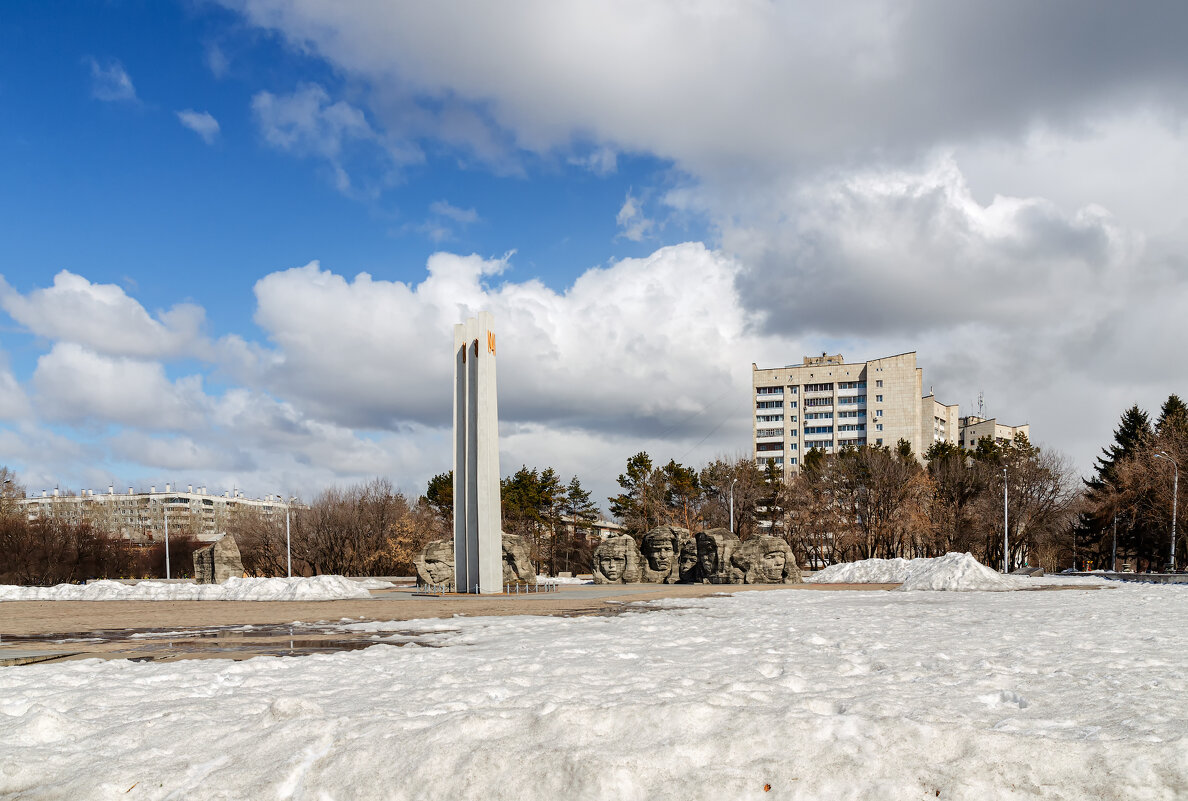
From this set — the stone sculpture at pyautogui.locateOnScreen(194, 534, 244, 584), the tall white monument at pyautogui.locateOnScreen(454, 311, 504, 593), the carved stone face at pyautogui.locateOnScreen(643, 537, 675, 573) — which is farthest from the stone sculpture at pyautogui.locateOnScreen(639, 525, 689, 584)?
the stone sculpture at pyautogui.locateOnScreen(194, 534, 244, 584)

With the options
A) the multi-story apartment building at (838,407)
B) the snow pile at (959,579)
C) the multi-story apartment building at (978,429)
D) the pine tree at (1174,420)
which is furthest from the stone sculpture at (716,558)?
the multi-story apartment building at (978,429)

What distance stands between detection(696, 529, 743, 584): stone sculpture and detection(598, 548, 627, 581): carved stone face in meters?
3.26

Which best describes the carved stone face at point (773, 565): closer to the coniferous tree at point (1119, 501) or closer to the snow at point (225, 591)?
the snow at point (225, 591)

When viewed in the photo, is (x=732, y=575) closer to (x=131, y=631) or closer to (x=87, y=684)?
(x=131, y=631)

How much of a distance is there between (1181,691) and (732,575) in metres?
26.8

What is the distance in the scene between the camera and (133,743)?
4691 mm

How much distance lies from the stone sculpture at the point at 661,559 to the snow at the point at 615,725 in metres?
26.6

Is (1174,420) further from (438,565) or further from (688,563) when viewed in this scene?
(438,565)

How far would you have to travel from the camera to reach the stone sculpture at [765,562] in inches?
1253

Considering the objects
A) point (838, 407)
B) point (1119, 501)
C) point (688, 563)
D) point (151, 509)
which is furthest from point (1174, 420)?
point (151, 509)

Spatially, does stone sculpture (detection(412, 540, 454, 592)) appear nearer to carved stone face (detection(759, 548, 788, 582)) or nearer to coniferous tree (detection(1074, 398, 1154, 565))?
carved stone face (detection(759, 548, 788, 582))

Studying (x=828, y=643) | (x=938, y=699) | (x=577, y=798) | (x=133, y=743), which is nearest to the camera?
(x=577, y=798)

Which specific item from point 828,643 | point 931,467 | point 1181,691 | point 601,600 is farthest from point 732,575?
point 931,467

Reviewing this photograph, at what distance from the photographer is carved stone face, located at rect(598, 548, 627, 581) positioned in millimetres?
34125
